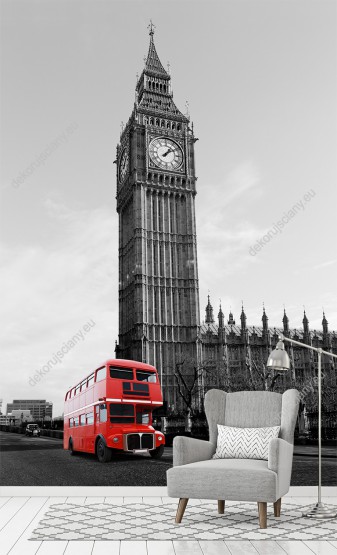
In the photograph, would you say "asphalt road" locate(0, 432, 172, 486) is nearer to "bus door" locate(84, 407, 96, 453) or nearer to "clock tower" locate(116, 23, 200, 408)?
"bus door" locate(84, 407, 96, 453)

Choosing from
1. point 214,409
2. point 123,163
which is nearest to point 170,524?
point 214,409

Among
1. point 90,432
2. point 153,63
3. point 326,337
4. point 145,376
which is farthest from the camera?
point 326,337

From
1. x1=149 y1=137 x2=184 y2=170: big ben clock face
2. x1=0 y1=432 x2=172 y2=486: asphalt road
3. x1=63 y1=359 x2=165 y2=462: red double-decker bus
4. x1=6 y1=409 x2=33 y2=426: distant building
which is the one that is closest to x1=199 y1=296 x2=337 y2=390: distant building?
x1=63 y1=359 x2=165 y2=462: red double-decker bus

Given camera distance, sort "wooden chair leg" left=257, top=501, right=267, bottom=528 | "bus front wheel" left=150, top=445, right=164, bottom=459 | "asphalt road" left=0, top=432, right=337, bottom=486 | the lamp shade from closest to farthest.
Answer: "wooden chair leg" left=257, top=501, right=267, bottom=528 → the lamp shade → "asphalt road" left=0, top=432, right=337, bottom=486 → "bus front wheel" left=150, top=445, right=164, bottom=459

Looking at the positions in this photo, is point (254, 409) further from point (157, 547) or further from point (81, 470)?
point (81, 470)

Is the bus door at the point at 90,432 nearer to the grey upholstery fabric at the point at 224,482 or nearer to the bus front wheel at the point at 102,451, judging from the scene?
the bus front wheel at the point at 102,451

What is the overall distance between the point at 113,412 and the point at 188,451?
1696mm

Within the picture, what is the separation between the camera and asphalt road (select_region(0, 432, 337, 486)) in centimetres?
561

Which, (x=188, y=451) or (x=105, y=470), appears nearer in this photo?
(x=188, y=451)

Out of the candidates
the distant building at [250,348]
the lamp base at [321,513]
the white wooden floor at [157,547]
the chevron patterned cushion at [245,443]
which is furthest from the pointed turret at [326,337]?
the white wooden floor at [157,547]

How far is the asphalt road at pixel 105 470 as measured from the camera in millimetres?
5608

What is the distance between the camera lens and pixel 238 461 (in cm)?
418

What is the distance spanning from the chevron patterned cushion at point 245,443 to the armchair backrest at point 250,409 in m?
0.10

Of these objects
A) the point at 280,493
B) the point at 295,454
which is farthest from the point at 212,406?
the point at 295,454
